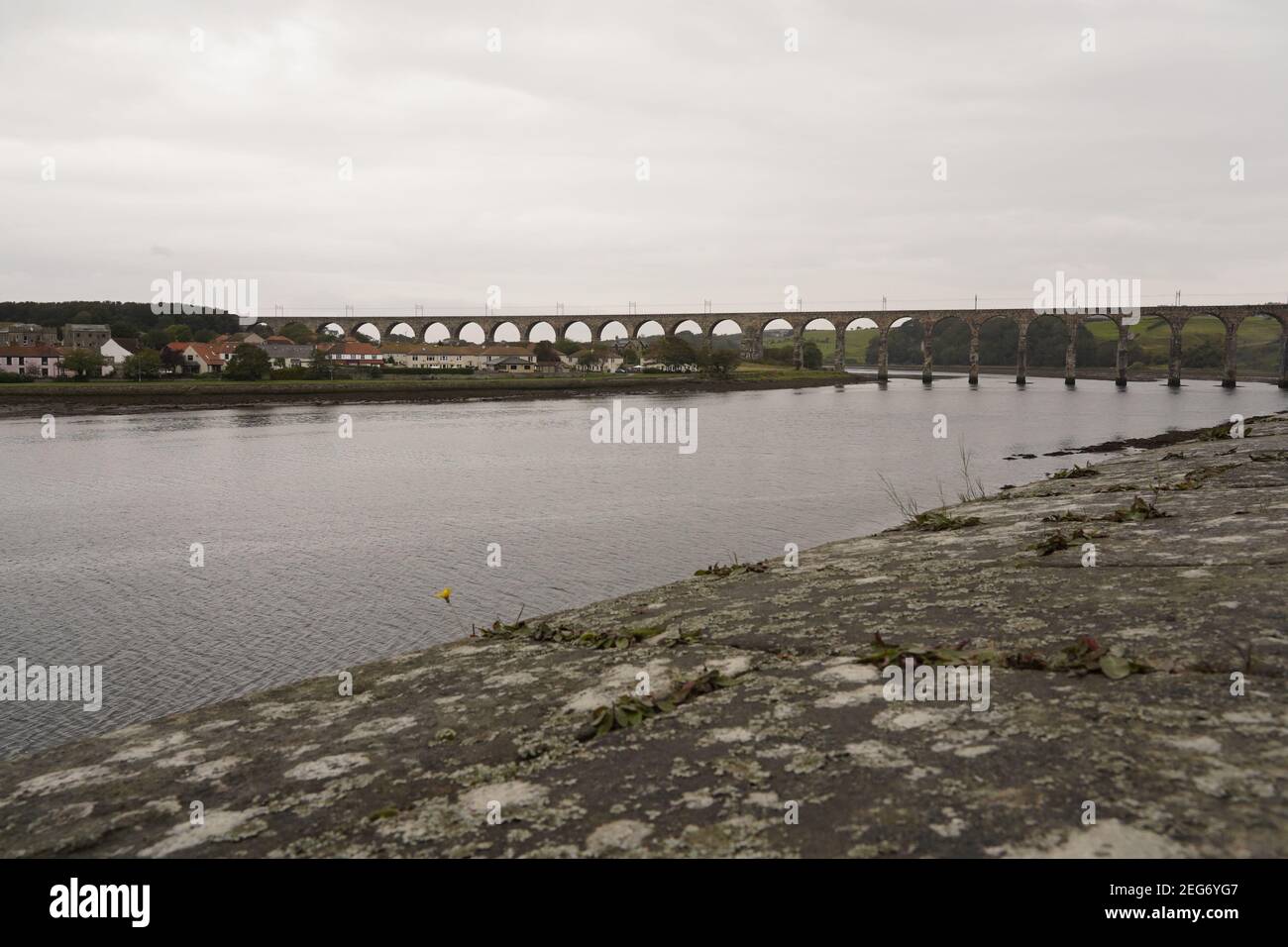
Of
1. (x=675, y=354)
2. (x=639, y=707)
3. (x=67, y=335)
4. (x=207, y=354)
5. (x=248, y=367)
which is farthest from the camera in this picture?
(x=67, y=335)

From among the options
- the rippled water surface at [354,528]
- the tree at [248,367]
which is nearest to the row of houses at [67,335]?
the tree at [248,367]

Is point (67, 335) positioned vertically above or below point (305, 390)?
above

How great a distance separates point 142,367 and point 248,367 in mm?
20035

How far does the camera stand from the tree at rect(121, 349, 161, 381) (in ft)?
425

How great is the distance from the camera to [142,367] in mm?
132750

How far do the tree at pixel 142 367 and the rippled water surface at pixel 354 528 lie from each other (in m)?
76.8

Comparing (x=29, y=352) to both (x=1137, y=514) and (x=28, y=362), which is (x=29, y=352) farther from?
(x=1137, y=514)

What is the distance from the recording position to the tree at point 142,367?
12962 centimetres

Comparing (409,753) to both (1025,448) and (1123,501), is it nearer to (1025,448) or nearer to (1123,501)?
(1123,501)

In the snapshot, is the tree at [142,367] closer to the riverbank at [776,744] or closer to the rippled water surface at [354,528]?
the rippled water surface at [354,528]

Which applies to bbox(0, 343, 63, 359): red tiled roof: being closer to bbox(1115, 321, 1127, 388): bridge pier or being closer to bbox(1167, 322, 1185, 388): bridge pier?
bbox(1115, 321, 1127, 388): bridge pier

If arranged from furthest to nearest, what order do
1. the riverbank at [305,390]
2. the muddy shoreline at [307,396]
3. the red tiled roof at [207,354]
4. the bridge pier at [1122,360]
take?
the red tiled roof at [207,354], the bridge pier at [1122,360], the riverbank at [305,390], the muddy shoreline at [307,396]

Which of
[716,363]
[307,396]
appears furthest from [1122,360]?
[307,396]
